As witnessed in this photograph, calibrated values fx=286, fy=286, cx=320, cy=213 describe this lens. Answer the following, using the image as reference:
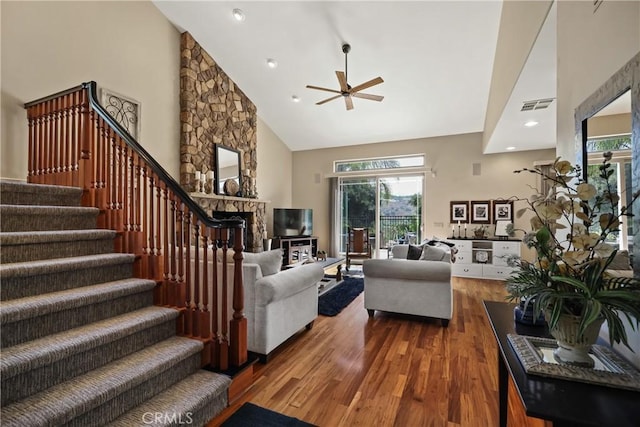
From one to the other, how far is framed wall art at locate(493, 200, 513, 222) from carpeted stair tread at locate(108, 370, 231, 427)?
5.91 m

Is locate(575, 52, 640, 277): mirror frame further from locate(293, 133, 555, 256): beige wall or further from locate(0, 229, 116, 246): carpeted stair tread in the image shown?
locate(293, 133, 555, 256): beige wall

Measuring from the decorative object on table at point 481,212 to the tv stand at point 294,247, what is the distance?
3.49 metres

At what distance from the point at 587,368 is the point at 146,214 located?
2613mm

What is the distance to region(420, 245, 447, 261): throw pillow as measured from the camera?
3.33m

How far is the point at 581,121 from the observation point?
1461mm

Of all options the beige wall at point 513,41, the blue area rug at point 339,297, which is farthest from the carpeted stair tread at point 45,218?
the beige wall at point 513,41

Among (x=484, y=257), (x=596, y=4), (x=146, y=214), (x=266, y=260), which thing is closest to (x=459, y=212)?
(x=484, y=257)

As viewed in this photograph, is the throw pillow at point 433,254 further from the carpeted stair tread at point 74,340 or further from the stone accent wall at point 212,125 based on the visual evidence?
the stone accent wall at point 212,125

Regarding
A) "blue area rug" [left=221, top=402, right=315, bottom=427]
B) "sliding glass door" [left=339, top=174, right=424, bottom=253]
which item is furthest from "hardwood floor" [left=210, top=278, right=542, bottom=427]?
"sliding glass door" [left=339, top=174, right=424, bottom=253]

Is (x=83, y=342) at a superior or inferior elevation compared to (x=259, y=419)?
superior

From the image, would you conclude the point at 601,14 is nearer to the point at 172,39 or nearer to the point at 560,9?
the point at 560,9

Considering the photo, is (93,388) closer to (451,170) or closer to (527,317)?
(527,317)

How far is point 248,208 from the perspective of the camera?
591 cm

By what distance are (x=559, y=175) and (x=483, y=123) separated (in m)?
5.42
